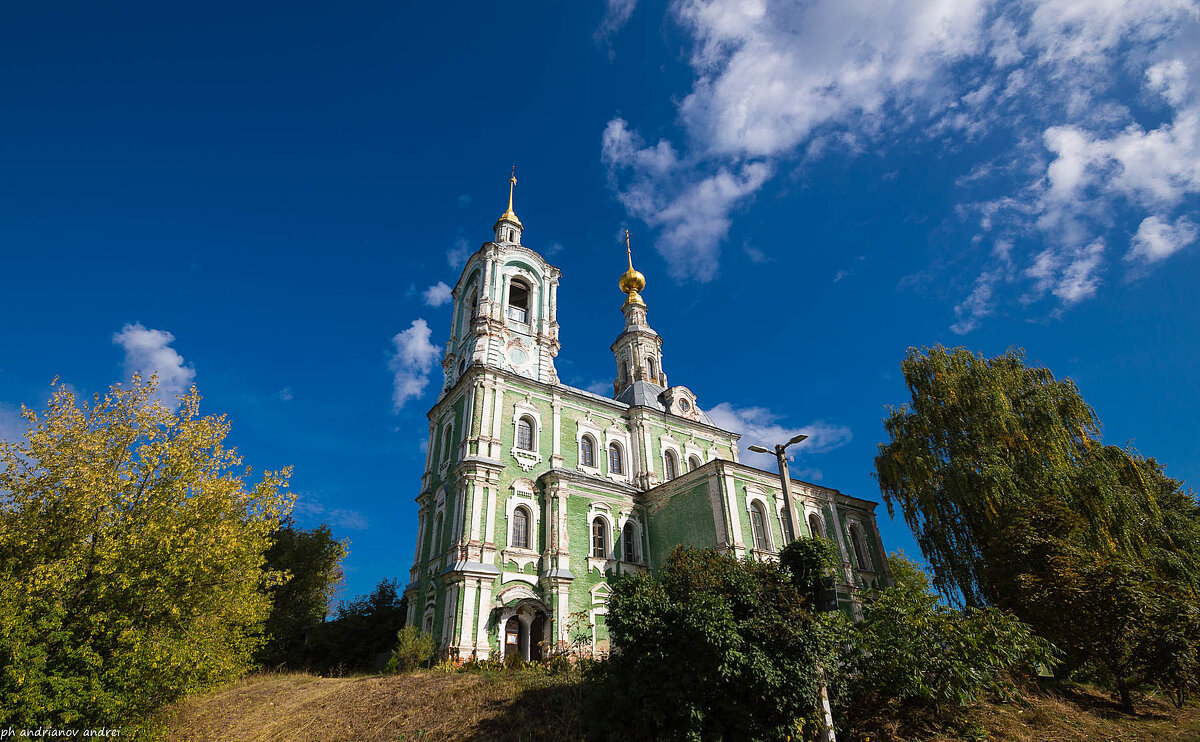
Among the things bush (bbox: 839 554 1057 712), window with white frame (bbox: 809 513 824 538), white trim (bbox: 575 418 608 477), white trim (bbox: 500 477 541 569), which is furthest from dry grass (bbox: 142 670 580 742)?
window with white frame (bbox: 809 513 824 538)

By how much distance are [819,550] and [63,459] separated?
17.8 metres

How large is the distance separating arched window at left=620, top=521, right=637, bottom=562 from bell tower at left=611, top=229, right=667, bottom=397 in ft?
39.1

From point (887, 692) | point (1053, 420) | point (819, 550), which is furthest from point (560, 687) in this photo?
point (1053, 420)

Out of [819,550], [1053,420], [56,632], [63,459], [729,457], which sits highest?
[729,457]

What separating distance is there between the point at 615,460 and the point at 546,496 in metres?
5.46

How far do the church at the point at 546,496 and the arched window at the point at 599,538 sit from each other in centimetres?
6

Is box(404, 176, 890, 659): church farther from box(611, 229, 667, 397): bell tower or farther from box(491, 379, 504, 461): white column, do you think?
box(611, 229, 667, 397): bell tower

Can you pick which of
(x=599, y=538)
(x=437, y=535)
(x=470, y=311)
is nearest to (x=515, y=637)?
(x=599, y=538)

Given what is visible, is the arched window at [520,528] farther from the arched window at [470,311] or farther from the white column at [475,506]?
the arched window at [470,311]

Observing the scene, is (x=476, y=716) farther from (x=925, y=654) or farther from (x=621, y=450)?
(x=621, y=450)

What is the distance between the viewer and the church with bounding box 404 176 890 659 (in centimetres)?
2202

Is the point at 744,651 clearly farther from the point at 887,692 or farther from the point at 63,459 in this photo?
the point at 63,459

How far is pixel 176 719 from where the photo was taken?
1447cm

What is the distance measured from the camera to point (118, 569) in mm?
10688
